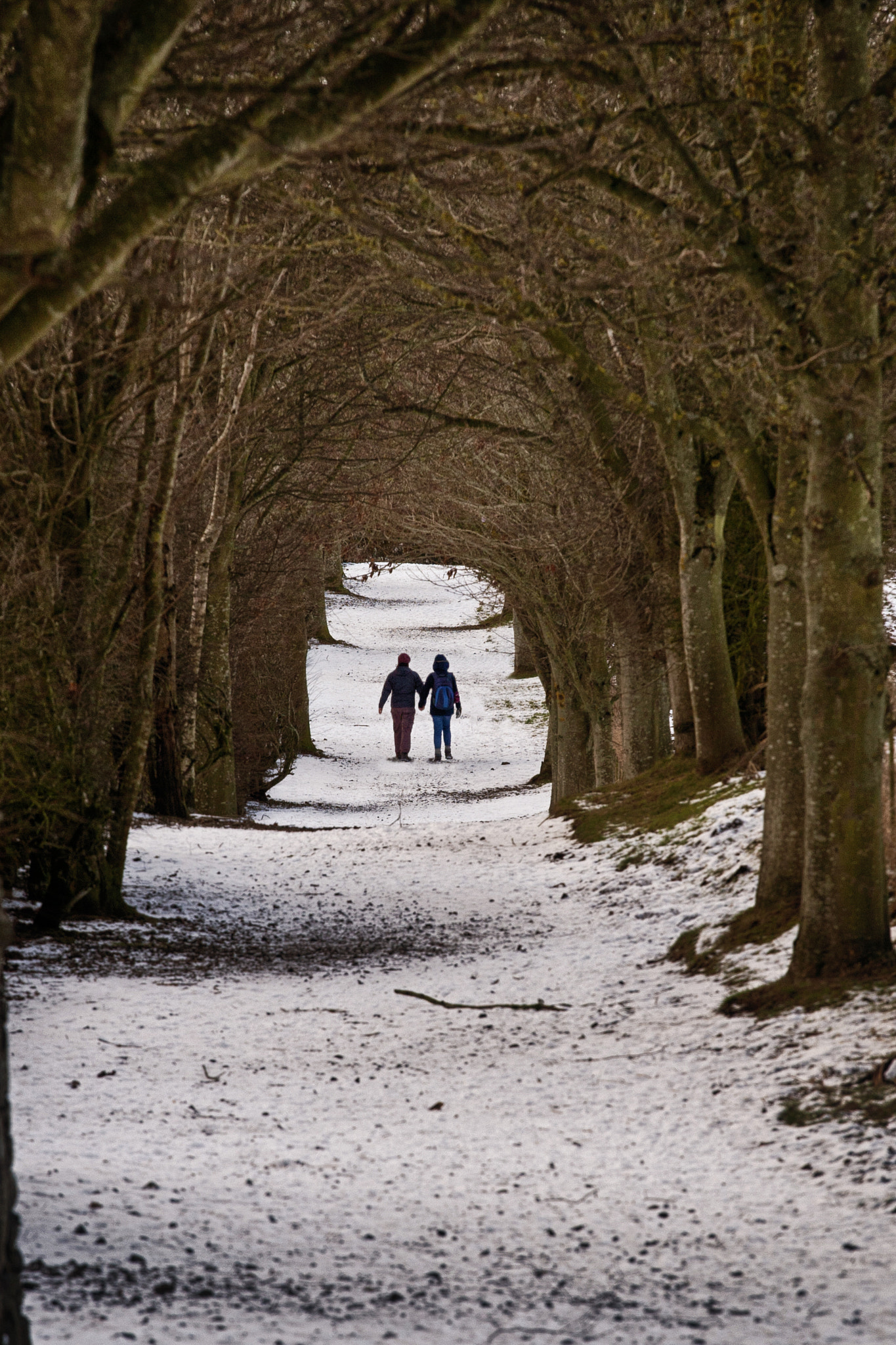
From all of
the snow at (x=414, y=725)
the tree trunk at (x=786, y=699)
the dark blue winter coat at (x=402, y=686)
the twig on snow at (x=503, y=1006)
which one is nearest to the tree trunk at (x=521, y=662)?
the snow at (x=414, y=725)

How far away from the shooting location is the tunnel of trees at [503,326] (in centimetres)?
330

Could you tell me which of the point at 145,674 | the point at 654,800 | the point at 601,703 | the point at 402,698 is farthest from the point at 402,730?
the point at 145,674

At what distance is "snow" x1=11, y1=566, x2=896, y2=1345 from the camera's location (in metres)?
3.17

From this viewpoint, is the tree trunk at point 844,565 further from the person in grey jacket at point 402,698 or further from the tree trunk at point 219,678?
the person in grey jacket at point 402,698

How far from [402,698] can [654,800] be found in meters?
14.4

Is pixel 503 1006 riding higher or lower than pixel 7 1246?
lower

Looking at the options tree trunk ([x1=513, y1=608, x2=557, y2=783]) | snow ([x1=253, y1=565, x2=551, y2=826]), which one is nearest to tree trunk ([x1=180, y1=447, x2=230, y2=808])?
snow ([x1=253, y1=565, x2=551, y2=826])

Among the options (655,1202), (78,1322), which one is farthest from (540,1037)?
(78,1322)

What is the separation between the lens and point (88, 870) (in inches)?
320

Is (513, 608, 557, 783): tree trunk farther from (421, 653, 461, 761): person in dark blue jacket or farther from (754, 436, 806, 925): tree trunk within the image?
(754, 436, 806, 925): tree trunk

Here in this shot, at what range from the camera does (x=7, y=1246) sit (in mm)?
2484

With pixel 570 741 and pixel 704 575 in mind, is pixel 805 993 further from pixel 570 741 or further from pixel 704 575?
pixel 570 741

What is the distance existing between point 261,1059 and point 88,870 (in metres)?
2.90

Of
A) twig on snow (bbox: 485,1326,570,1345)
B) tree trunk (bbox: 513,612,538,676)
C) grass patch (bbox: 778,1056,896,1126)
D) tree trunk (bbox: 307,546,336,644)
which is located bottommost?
twig on snow (bbox: 485,1326,570,1345)
